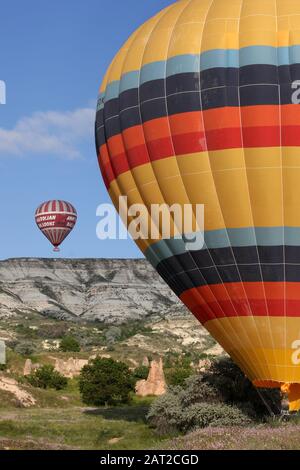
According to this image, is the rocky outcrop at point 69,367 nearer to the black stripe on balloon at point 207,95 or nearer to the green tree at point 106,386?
the green tree at point 106,386

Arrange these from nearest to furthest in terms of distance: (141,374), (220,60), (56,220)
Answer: (220,60), (141,374), (56,220)

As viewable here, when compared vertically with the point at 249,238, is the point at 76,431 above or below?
below

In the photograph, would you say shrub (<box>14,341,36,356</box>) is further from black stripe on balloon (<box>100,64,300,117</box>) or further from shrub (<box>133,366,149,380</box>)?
black stripe on balloon (<box>100,64,300,117</box>)

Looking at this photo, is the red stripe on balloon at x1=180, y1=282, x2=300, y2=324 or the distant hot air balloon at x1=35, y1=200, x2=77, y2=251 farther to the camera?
the distant hot air balloon at x1=35, y1=200, x2=77, y2=251

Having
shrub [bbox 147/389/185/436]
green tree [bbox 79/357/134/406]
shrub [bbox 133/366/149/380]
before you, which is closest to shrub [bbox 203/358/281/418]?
shrub [bbox 147/389/185/436]

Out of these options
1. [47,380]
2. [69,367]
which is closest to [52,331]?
[69,367]

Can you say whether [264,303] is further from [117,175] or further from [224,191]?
[117,175]

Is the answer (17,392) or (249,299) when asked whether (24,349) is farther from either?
(249,299)
